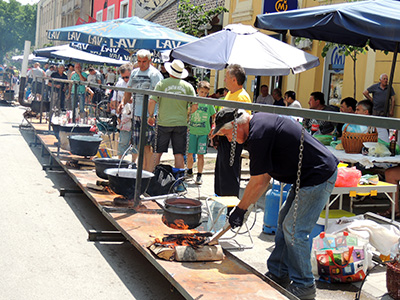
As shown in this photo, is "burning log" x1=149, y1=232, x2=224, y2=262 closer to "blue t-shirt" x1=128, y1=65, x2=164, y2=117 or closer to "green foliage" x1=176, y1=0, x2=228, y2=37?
"blue t-shirt" x1=128, y1=65, x2=164, y2=117

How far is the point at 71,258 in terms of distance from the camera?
17.9ft

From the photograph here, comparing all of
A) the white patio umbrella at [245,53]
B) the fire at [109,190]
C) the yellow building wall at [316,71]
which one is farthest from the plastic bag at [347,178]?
the yellow building wall at [316,71]

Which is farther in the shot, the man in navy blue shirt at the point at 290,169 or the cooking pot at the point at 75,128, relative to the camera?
the cooking pot at the point at 75,128

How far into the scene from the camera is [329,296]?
188 inches

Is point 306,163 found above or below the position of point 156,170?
above

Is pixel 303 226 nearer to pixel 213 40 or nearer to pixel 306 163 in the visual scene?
pixel 306 163

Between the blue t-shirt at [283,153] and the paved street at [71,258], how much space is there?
1.25 meters

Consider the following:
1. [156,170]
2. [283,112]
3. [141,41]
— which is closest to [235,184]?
[156,170]

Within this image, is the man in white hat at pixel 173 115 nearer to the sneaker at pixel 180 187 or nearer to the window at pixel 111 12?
the sneaker at pixel 180 187

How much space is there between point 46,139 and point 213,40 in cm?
438

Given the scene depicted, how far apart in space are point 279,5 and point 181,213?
12.0 metres

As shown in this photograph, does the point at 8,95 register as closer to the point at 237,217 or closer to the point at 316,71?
the point at 316,71

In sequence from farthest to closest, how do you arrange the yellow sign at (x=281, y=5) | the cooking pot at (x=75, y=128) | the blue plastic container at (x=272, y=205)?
the yellow sign at (x=281, y=5)
the cooking pot at (x=75, y=128)
the blue plastic container at (x=272, y=205)

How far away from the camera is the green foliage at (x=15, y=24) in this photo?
363 ft
